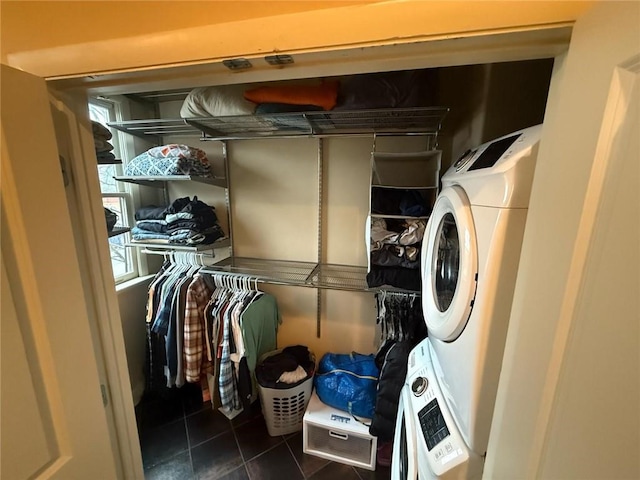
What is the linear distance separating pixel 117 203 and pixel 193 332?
3.49 feet

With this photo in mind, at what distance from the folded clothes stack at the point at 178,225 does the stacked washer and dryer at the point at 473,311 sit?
55.4 inches

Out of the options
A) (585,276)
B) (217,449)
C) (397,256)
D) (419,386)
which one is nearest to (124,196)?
(217,449)

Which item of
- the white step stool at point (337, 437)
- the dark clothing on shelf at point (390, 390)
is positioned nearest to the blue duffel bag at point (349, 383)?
the white step stool at point (337, 437)

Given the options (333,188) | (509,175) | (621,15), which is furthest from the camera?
(333,188)

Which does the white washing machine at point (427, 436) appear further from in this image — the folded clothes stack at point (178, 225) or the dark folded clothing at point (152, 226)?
the dark folded clothing at point (152, 226)

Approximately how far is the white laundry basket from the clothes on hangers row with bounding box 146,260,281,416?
0.15m

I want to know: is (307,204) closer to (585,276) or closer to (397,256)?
(397,256)

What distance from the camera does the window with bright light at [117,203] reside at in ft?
6.06

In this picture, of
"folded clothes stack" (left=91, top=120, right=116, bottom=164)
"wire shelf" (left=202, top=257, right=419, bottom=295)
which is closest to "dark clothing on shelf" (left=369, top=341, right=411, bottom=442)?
"wire shelf" (left=202, top=257, right=419, bottom=295)

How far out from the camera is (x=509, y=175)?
24.9 inches

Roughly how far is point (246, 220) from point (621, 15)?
192cm

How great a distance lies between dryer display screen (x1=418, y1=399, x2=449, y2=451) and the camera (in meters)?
0.84

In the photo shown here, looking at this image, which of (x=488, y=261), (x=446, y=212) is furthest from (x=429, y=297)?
(x=488, y=261)

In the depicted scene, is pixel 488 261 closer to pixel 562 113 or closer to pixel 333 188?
pixel 562 113
